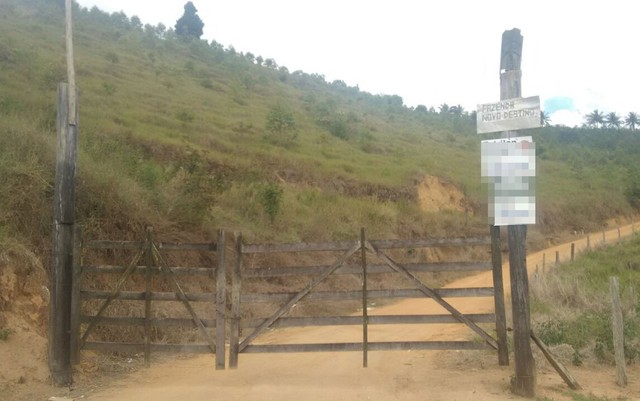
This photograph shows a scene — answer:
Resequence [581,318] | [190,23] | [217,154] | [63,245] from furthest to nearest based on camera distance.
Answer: [190,23], [217,154], [581,318], [63,245]

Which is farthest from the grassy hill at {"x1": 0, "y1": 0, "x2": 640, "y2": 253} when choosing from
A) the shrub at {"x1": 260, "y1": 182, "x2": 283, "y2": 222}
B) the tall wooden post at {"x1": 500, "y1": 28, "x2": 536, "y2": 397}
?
the tall wooden post at {"x1": 500, "y1": 28, "x2": 536, "y2": 397}

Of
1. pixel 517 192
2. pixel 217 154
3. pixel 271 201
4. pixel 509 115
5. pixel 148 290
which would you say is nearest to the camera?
pixel 517 192

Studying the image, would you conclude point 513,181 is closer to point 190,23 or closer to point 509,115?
point 509,115

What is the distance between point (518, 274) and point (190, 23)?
74.9m

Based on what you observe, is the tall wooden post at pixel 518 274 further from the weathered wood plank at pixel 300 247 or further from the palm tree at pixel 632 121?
the palm tree at pixel 632 121

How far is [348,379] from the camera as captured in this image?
7703 millimetres

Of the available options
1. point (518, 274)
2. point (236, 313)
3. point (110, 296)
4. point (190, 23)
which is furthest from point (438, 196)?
point (190, 23)

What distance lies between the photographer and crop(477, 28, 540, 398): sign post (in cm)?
698

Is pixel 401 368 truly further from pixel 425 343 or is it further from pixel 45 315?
pixel 45 315

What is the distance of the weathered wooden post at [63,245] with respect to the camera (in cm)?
770

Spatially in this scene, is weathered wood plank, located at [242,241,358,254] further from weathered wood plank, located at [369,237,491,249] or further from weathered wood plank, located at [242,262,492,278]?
weathered wood plank, located at [369,237,491,249]

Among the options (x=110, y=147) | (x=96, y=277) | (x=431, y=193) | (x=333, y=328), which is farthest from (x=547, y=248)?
(x=96, y=277)

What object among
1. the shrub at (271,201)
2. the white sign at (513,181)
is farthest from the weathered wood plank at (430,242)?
the shrub at (271,201)

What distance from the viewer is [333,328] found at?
12.4 meters
